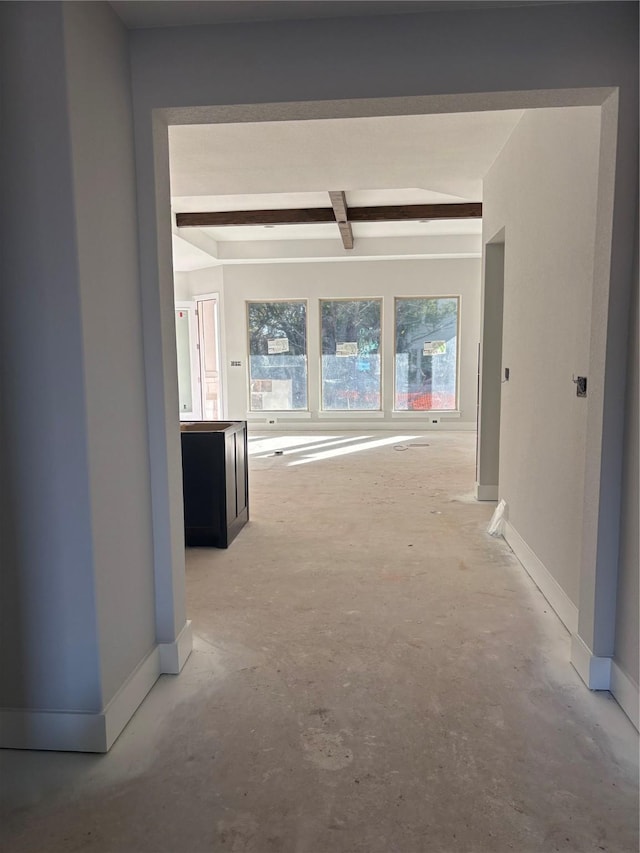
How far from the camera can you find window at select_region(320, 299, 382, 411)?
942cm

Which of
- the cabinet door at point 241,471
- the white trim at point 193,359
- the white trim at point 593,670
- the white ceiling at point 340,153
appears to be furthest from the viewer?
the white trim at point 193,359

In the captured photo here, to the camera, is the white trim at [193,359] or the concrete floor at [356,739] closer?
the concrete floor at [356,739]

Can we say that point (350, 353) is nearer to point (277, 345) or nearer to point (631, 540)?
point (277, 345)

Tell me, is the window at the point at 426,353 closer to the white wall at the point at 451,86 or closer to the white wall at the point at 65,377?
the white wall at the point at 451,86

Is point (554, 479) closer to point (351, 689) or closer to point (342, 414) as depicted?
point (351, 689)

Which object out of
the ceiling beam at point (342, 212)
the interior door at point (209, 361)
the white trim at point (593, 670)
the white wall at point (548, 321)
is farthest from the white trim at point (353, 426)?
the white trim at point (593, 670)

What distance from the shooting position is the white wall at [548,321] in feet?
8.32

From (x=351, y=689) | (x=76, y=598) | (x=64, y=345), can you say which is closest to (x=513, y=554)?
(x=351, y=689)

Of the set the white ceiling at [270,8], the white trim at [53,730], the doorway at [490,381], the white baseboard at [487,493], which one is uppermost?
the white ceiling at [270,8]

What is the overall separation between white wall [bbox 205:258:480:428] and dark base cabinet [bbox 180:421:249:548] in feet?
18.7

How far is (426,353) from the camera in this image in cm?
938

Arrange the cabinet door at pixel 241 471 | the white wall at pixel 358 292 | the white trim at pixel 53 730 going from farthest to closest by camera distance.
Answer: the white wall at pixel 358 292, the cabinet door at pixel 241 471, the white trim at pixel 53 730

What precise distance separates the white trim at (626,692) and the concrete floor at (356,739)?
0.04 meters

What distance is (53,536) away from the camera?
71.4 inches
